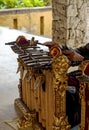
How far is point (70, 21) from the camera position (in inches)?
210

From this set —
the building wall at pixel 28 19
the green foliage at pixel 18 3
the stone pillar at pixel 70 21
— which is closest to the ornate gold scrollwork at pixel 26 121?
the stone pillar at pixel 70 21

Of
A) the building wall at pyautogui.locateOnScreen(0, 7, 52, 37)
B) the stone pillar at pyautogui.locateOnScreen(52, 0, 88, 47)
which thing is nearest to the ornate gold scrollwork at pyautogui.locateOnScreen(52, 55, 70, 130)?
the stone pillar at pyautogui.locateOnScreen(52, 0, 88, 47)

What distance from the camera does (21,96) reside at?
101 inches

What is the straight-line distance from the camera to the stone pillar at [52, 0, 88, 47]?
529cm

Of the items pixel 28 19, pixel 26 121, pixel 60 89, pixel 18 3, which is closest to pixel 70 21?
pixel 28 19

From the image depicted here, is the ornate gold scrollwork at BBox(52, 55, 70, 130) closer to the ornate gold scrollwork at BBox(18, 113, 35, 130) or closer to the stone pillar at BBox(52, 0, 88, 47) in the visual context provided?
the ornate gold scrollwork at BBox(18, 113, 35, 130)

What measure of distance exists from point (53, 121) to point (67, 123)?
7cm

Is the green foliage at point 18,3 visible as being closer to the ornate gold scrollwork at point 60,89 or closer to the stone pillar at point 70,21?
the stone pillar at point 70,21

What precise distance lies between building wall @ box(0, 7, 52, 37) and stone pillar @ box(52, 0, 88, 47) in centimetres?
211

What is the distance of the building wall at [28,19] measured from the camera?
745 cm

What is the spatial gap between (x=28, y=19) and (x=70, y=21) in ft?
8.04

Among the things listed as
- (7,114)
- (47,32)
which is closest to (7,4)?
(47,32)

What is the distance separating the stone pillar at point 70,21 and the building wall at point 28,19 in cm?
211

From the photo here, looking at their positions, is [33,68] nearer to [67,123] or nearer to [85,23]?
[67,123]
